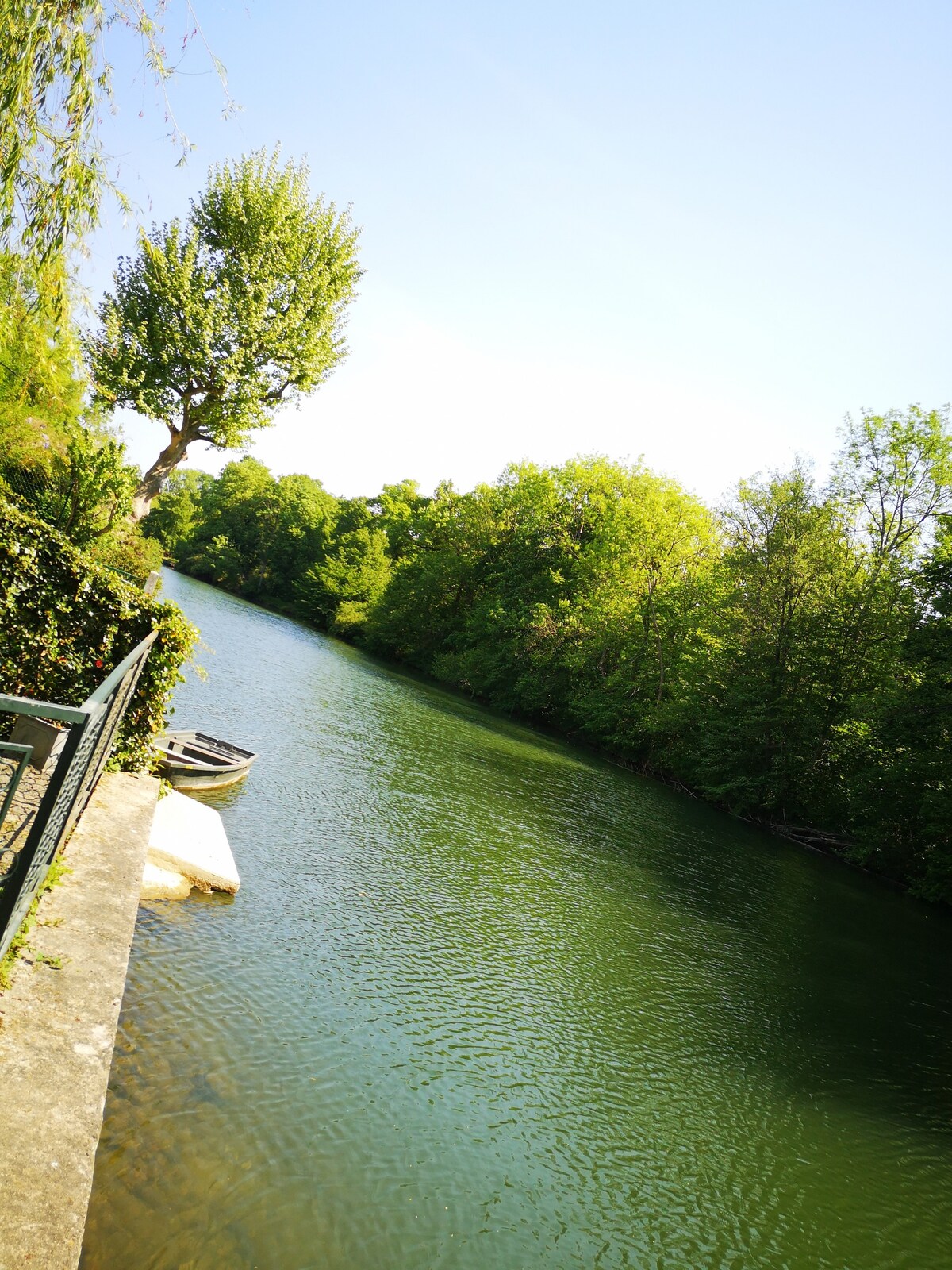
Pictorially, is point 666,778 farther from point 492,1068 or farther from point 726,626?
point 492,1068

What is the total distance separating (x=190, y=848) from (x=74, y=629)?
2.80 metres

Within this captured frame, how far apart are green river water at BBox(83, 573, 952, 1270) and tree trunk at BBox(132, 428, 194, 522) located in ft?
43.8

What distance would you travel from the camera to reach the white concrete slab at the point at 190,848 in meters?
8.33

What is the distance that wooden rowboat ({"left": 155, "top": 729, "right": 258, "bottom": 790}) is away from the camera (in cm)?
1138

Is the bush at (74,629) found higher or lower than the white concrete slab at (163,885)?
higher

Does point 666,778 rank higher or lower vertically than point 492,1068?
higher

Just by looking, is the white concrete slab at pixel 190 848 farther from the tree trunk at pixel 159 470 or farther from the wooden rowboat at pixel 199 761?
the tree trunk at pixel 159 470

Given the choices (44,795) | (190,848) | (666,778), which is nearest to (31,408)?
(190,848)

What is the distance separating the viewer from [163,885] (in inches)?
317

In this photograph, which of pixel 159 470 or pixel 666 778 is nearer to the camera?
pixel 159 470

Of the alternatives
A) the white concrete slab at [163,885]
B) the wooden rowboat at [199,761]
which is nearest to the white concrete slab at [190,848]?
the white concrete slab at [163,885]

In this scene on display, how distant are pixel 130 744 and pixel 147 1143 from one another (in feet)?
14.0

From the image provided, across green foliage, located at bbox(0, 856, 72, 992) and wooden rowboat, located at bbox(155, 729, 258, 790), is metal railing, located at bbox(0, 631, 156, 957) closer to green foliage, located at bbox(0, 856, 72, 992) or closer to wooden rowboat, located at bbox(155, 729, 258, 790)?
green foliage, located at bbox(0, 856, 72, 992)

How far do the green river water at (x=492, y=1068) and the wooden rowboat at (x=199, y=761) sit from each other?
0.47 m
